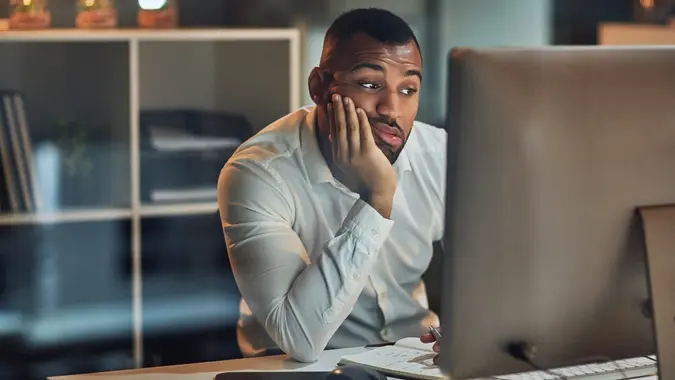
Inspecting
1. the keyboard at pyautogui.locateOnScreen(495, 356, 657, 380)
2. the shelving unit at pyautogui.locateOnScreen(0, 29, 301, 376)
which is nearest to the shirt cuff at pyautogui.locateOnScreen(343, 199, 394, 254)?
the keyboard at pyautogui.locateOnScreen(495, 356, 657, 380)

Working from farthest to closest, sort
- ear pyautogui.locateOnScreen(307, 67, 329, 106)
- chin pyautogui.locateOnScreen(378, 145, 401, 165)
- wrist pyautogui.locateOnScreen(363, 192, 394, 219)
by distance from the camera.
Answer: ear pyautogui.locateOnScreen(307, 67, 329, 106), chin pyautogui.locateOnScreen(378, 145, 401, 165), wrist pyautogui.locateOnScreen(363, 192, 394, 219)

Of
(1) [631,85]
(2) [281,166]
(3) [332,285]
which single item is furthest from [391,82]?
(1) [631,85]

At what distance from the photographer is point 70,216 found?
292 cm

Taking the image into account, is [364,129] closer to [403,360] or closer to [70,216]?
[403,360]

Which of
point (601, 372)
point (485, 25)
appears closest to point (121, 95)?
point (485, 25)

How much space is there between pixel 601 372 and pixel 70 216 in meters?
1.85

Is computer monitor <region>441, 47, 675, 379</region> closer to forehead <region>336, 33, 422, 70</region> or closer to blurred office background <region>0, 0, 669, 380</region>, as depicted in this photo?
forehead <region>336, 33, 422, 70</region>

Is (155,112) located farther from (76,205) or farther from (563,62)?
(563,62)

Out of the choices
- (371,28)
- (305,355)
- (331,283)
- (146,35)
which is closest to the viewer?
(305,355)

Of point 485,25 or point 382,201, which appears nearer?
point 382,201

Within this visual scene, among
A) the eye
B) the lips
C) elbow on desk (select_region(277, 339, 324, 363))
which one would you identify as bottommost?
elbow on desk (select_region(277, 339, 324, 363))

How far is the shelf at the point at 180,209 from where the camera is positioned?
2.98 m

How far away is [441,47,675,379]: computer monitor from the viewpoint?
1113mm

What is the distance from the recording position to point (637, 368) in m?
1.58
